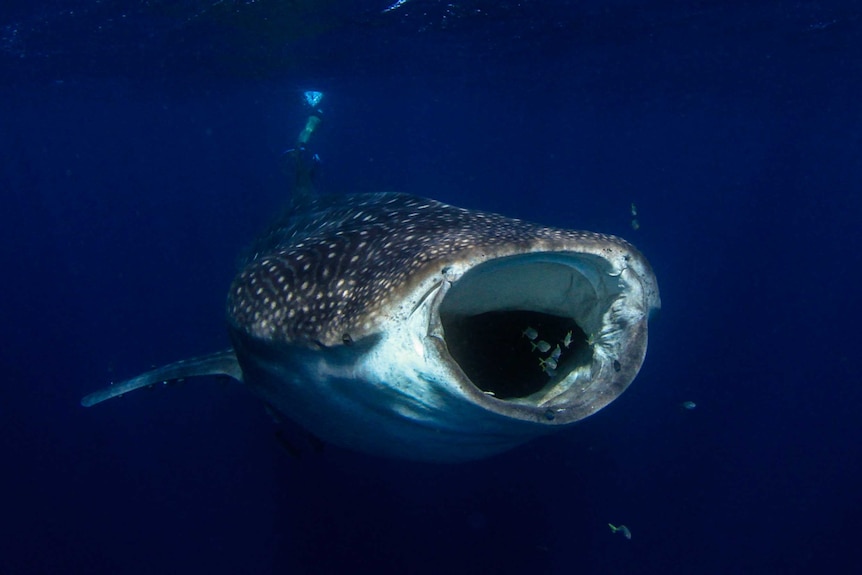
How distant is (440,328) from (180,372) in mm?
3850

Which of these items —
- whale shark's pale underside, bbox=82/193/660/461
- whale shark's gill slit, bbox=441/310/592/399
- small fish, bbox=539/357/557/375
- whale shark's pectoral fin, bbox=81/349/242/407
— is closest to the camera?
whale shark's pale underside, bbox=82/193/660/461

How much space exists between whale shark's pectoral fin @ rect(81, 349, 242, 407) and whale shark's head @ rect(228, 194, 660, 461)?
0.75 m

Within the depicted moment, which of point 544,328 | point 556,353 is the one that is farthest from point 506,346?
point 556,353

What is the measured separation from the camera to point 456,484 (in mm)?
10219

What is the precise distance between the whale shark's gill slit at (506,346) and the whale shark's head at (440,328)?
0.01 metres

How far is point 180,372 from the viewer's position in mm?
5836

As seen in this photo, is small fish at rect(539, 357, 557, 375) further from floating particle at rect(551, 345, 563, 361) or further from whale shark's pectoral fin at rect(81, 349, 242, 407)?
whale shark's pectoral fin at rect(81, 349, 242, 407)

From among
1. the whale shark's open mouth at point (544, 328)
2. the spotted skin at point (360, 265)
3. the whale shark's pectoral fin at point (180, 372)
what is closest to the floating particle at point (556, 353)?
the whale shark's open mouth at point (544, 328)

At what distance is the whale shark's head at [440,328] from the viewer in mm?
2982

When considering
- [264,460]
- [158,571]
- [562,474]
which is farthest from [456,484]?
[158,571]

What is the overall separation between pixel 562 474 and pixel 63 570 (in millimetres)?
9693

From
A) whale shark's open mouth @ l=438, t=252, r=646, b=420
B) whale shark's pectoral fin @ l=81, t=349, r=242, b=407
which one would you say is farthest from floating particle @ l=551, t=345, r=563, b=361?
whale shark's pectoral fin @ l=81, t=349, r=242, b=407

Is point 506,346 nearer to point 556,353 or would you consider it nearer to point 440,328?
point 556,353

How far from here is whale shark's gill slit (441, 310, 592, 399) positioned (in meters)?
4.02
